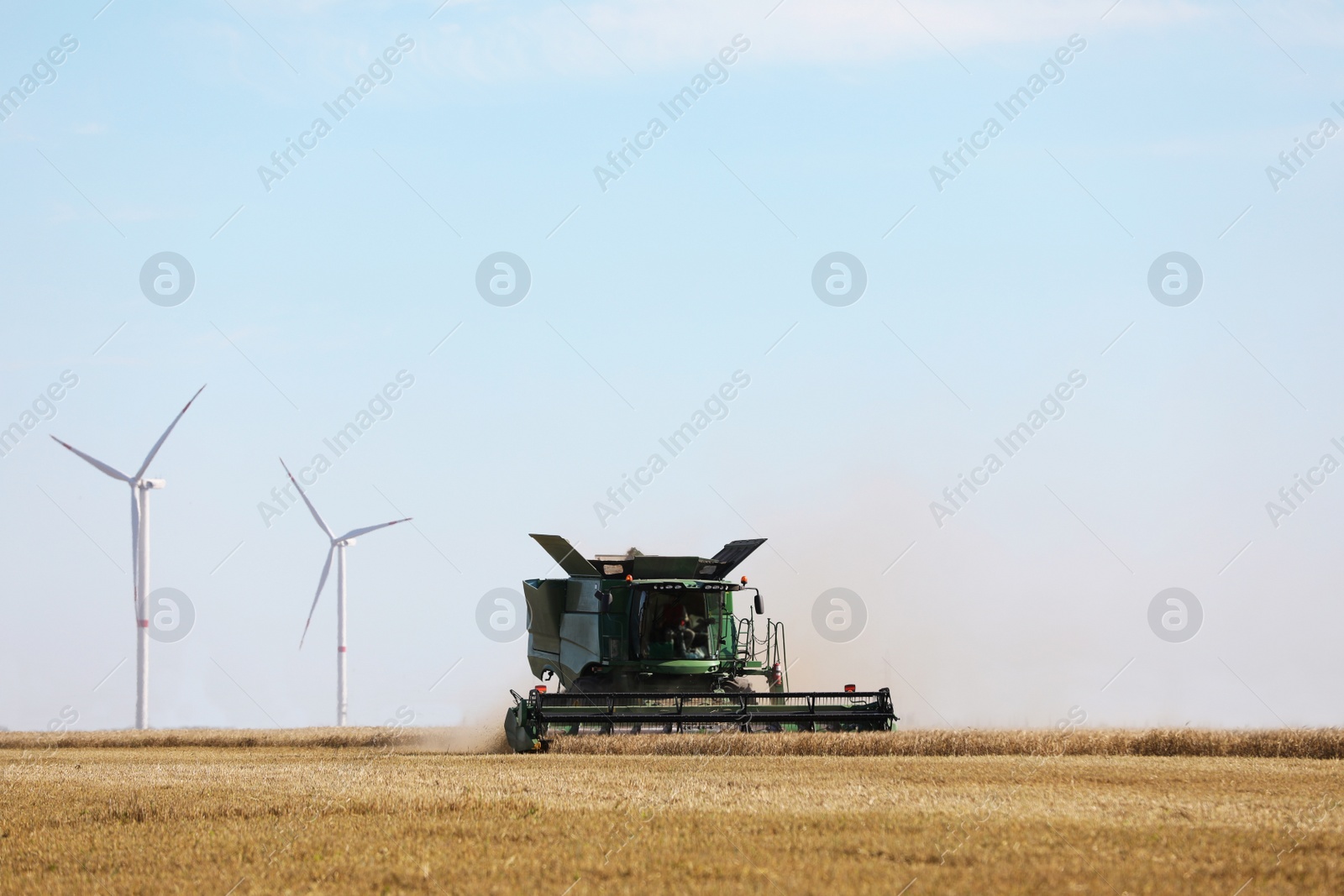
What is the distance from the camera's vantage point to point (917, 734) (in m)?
22.6

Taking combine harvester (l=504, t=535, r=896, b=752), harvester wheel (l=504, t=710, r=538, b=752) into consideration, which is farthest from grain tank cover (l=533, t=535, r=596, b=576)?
harvester wheel (l=504, t=710, r=538, b=752)

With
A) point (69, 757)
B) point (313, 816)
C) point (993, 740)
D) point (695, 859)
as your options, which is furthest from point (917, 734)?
point (69, 757)

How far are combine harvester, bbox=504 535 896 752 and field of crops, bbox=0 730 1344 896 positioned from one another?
2273 millimetres

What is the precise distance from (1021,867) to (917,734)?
13.1 metres

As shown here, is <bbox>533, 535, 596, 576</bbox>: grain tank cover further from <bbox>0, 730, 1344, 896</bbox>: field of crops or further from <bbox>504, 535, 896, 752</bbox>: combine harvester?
<bbox>0, 730, 1344, 896</bbox>: field of crops

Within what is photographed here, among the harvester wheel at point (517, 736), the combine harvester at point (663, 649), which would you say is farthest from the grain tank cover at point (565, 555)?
the harvester wheel at point (517, 736)

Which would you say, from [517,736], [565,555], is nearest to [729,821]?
[517,736]

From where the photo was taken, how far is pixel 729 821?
41.3ft

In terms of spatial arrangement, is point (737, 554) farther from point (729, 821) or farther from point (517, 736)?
point (729, 821)

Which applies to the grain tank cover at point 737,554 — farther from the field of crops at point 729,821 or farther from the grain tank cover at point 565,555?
the field of crops at point 729,821

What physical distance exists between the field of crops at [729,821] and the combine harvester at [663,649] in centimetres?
227

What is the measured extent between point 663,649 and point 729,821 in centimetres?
1424

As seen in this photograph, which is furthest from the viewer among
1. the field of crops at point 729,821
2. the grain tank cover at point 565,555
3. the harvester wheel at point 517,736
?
the grain tank cover at point 565,555

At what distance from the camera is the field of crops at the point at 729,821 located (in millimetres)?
9758
